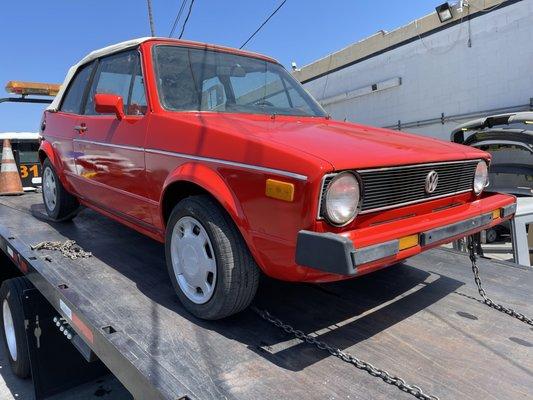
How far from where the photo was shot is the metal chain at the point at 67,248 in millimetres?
3371

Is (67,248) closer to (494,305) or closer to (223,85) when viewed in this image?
(223,85)

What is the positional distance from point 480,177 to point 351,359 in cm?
159

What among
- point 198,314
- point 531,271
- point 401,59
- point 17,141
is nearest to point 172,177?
point 198,314

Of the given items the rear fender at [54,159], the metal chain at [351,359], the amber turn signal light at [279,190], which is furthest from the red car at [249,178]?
the rear fender at [54,159]

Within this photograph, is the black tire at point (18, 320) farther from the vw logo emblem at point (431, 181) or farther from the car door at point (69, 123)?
the vw logo emblem at point (431, 181)

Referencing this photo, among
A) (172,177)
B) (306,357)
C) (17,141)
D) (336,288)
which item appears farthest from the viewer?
(17,141)

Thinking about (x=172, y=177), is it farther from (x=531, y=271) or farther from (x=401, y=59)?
(x=401, y=59)

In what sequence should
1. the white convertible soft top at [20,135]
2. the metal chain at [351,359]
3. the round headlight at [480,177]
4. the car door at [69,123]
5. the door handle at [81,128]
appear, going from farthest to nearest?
1. the white convertible soft top at [20,135]
2. the car door at [69,123]
3. the door handle at [81,128]
4. the round headlight at [480,177]
5. the metal chain at [351,359]

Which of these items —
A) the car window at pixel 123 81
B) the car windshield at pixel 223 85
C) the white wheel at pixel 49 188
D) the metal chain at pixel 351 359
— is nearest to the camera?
the metal chain at pixel 351 359

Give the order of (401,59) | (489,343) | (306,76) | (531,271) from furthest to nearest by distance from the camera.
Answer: (306,76)
(401,59)
(531,271)
(489,343)

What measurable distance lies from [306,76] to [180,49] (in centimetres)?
1274

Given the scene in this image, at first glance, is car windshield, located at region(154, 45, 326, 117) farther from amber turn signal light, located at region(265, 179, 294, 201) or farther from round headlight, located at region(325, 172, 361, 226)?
round headlight, located at region(325, 172, 361, 226)

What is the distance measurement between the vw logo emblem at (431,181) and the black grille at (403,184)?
0.7 inches

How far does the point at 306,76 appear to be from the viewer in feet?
50.5
